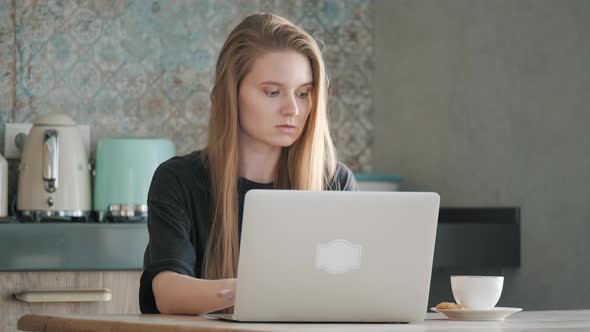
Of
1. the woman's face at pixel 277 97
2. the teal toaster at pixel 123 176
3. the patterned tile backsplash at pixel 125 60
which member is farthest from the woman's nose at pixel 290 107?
the patterned tile backsplash at pixel 125 60

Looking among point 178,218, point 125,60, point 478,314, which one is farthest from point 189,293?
point 125,60

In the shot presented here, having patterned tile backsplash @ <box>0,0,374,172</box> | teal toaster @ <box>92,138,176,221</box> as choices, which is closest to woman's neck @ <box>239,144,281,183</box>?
teal toaster @ <box>92,138,176,221</box>

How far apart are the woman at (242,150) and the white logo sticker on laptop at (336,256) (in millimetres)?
546

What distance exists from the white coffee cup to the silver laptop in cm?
28

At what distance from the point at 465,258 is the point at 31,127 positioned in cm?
136

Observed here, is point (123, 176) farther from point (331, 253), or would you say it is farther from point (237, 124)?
point (331, 253)

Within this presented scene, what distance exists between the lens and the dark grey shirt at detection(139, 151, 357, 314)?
5.58 ft

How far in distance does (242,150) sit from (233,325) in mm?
825

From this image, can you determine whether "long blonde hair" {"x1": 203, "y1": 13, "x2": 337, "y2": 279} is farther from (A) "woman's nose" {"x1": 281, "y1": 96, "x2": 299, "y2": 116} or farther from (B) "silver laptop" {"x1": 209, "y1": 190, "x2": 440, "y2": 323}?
(B) "silver laptop" {"x1": 209, "y1": 190, "x2": 440, "y2": 323}

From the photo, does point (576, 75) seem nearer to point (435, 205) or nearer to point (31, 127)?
point (435, 205)

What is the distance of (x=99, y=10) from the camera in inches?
117

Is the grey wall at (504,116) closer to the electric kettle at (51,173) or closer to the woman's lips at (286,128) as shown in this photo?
the woman's lips at (286,128)

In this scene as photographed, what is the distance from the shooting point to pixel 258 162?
1.97m

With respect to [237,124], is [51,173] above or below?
below
